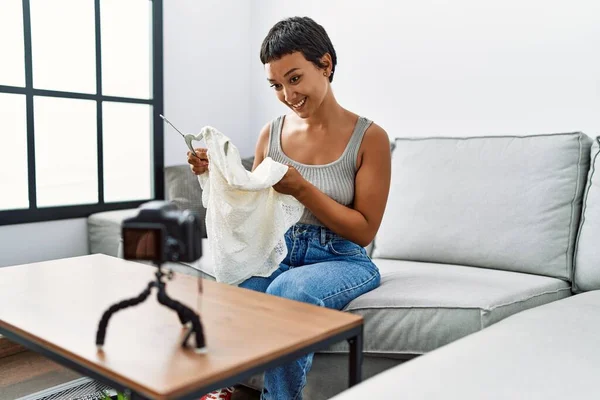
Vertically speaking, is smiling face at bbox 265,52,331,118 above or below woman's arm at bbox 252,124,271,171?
above

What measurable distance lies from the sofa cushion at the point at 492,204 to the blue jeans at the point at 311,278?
1.58ft

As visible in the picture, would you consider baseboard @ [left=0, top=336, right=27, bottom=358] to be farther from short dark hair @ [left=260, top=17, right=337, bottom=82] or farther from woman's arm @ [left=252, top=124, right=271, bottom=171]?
short dark hair @ [left=260, top=17, right=337, bottom=82]

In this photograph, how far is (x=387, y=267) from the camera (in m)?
1.84

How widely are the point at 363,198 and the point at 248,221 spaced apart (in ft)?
1.05

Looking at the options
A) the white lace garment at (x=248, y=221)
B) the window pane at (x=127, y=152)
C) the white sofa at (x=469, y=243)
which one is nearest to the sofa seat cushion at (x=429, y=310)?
the white sofa at (x=469, y=243)

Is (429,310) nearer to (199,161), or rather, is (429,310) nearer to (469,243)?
(469,243)

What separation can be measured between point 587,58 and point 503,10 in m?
0.37

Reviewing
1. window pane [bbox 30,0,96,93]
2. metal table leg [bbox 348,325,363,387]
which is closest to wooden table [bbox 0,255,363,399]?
metal table leg [bbox 348,325,363,387]

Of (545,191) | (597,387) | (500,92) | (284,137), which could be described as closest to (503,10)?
(500,92)

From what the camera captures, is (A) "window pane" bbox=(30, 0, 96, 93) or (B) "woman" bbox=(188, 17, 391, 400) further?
(A) "window pane" bbox=(30, 0, 96, 93)

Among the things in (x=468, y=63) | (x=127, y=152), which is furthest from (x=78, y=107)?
(x=468, y=63)

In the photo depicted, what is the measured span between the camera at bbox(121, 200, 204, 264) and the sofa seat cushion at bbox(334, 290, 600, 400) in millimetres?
333

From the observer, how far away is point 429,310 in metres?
1.37

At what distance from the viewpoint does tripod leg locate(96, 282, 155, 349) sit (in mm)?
790
